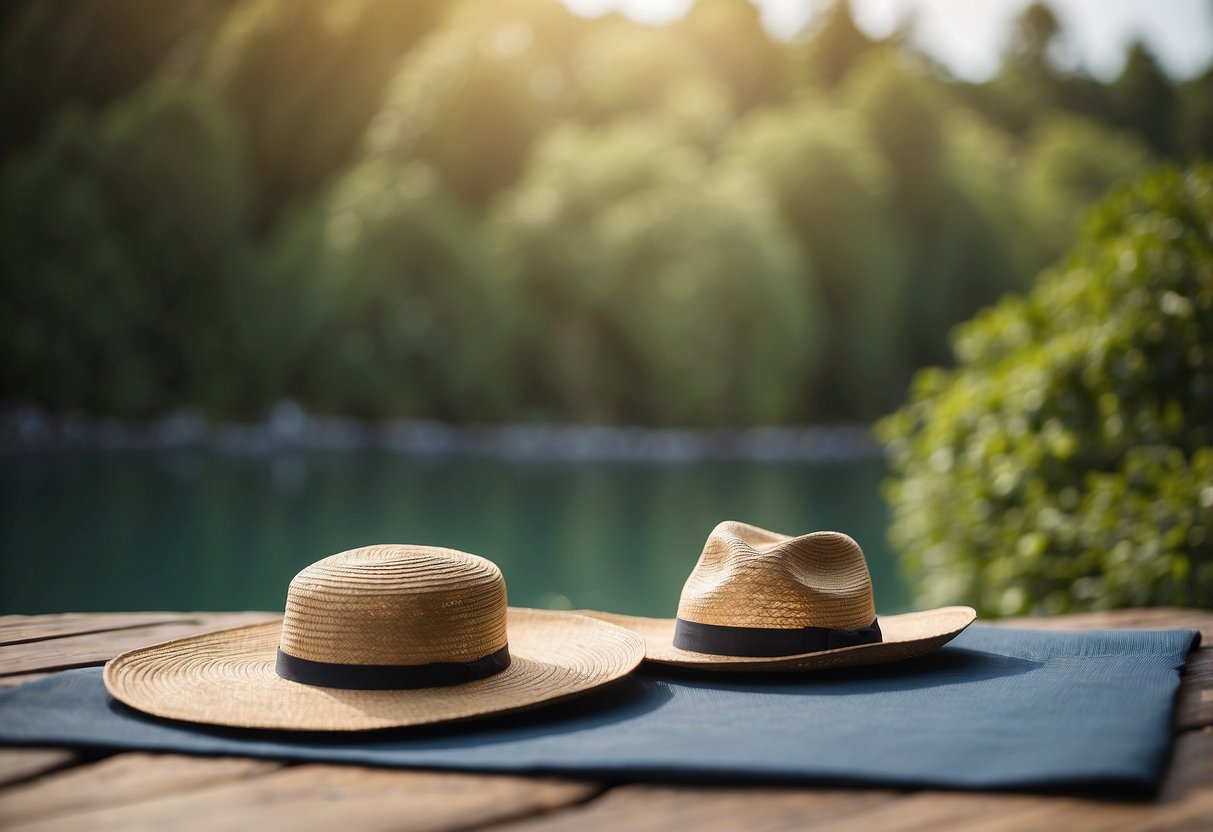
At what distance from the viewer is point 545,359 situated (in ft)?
69.5

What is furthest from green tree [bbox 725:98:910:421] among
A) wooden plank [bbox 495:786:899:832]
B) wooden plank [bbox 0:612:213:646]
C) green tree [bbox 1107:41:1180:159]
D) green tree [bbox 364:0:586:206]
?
wooden plank [bbox 495:786:899:832]

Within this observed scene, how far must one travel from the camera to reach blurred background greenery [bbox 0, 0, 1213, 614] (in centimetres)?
1911

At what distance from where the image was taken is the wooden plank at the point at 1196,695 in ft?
4.37

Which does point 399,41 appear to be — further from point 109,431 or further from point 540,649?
point 540,649

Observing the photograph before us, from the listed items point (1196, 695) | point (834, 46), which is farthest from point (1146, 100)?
point (1196, 695)

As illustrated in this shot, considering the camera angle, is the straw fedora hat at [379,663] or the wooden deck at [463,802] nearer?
the wooden deck at [463,802]

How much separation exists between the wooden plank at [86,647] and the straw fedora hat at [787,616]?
2.99 ft

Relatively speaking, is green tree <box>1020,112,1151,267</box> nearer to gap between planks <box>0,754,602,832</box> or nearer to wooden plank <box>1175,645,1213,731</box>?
wooden plank <box>1175,645,1213,731</box>

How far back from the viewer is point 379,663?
1384 millimetres

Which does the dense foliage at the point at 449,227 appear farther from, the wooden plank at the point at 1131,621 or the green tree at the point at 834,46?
the wooden plank at the point at 1131,621

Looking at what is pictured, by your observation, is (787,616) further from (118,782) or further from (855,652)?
(118,782)

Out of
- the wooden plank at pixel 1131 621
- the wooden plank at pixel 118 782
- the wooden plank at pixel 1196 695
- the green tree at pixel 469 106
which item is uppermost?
the green tree at pixel 469 106

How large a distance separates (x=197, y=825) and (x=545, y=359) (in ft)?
66.4

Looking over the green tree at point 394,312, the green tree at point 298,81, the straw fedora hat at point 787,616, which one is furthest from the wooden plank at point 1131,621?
the green tree at point 298,81
